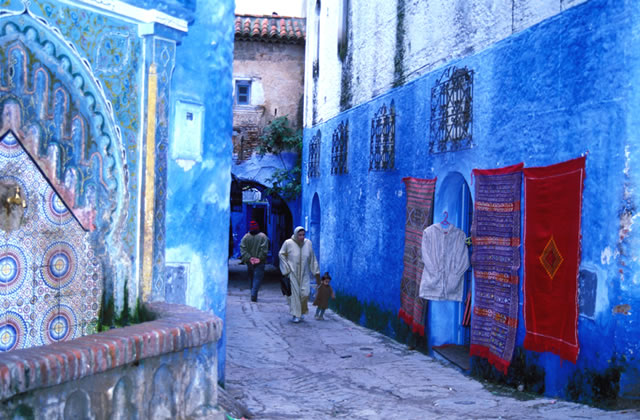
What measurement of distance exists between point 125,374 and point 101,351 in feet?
0.83

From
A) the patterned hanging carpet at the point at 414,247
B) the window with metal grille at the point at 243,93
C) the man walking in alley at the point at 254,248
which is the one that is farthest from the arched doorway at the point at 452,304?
the window with metal grille at the point at 243,93

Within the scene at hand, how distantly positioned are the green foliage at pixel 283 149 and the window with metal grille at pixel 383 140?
6034mm

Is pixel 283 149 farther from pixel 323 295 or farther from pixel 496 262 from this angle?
pixel 496 262

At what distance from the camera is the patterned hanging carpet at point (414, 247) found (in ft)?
30.5

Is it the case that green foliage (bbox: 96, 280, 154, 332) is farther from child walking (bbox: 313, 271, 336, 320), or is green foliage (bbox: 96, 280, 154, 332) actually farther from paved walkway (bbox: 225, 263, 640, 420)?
child walking (bbox: 313, 271, 336, 320)

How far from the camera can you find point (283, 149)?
17922 mm

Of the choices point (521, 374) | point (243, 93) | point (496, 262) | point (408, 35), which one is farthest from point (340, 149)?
point (521, 374)

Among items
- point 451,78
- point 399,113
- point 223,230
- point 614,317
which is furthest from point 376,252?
point 614,317

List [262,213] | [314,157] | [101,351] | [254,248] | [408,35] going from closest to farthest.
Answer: [101,351], [408,35], [254,248], [314,157], [262,213]

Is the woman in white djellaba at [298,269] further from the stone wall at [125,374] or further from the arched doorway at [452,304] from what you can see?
the stone wall at [125,374]

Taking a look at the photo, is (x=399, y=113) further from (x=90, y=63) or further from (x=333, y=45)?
(x=90, y=63)

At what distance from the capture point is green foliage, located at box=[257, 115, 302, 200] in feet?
57.9

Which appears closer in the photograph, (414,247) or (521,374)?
(521,374)

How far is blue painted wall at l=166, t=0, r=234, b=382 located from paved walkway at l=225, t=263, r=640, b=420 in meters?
0.92
